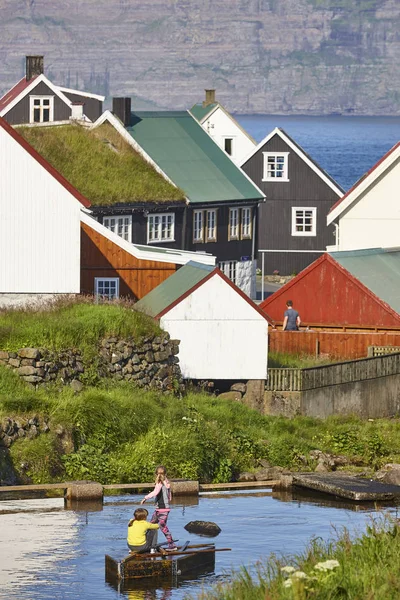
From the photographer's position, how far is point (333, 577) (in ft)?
73.9

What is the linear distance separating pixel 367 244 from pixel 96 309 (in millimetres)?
21249

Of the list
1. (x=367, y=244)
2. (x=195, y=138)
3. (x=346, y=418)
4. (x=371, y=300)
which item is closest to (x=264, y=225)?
(x=195, y=138)

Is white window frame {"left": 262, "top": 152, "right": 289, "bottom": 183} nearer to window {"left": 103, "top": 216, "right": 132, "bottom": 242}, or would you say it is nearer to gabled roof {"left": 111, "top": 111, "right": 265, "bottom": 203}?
gabled roof {"left": 111, "top": 111, "right": 265, "bottom": 203}

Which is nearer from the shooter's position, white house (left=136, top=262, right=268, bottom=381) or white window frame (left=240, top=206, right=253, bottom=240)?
white house (left=136, top=262, right=268, bottom=381)

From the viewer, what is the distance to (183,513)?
31.6m

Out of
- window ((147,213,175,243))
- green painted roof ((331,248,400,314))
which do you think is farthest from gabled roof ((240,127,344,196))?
green painted roof ((331,248,400,314))

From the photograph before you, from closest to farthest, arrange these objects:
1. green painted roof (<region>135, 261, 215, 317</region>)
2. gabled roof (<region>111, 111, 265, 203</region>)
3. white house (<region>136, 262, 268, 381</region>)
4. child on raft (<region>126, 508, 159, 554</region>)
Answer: child on raft (<region>126, 508, 159, 554</region>) < white house (<region>136, 262, 268, 381</region>) < green painted roof (<region>135, 261, 215, 317</region>) < gabled roof (<region>111, 111, 265, 203</region>)

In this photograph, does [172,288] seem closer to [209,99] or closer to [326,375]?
[326,375]

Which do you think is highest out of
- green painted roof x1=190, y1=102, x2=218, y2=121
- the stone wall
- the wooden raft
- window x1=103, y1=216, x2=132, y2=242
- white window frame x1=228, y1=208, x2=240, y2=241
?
green painted roof x1=190, y1=102, x2=218, y2=121

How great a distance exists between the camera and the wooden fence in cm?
4269

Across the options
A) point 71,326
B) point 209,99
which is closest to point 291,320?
point 71,326

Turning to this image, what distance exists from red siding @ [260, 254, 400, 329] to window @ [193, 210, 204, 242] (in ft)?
45.6

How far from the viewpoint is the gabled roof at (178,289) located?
43.1 metres

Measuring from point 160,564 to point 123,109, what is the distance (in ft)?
129
